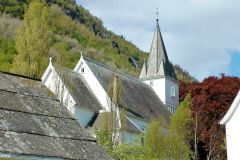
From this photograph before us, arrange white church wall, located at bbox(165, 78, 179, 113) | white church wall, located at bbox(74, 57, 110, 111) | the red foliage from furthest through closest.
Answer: white church wall, located at bbox(165, 78, 179, 113), the red foliage, white church wall, located at bbox(74, 57, 110, 111)

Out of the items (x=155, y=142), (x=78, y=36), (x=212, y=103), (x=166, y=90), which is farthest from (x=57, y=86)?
(x=78, y=36)

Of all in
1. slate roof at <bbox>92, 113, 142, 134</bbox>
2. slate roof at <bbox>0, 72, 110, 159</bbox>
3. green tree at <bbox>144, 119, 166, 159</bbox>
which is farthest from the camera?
slate roof at <bbox>92, 113, 142, 134</bbox>

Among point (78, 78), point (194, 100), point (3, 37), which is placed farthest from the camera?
point (3, 37)

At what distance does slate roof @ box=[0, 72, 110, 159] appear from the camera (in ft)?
32.6

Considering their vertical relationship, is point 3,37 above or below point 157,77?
above

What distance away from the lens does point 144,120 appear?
151ft

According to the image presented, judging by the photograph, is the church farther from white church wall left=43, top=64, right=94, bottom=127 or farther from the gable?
the gable

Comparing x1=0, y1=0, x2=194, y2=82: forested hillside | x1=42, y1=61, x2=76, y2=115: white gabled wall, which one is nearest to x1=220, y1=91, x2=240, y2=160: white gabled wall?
x1=42, y1=61, x2=76, y2=115: white gabled wall

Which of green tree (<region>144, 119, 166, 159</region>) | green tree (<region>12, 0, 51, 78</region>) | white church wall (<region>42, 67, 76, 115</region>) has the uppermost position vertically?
green tree (<region>12, 0, 51, 78</region>)

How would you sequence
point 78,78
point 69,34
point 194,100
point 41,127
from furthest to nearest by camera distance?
point 69,34 → point 194,100 → point 78,78 → point 41,127

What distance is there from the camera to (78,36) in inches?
4798

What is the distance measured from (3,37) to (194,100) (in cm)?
4364

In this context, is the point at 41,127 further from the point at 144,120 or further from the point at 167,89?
the point at 167,89

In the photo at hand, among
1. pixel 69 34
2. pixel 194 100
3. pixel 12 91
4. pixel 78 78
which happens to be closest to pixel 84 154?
pixel 12 91
